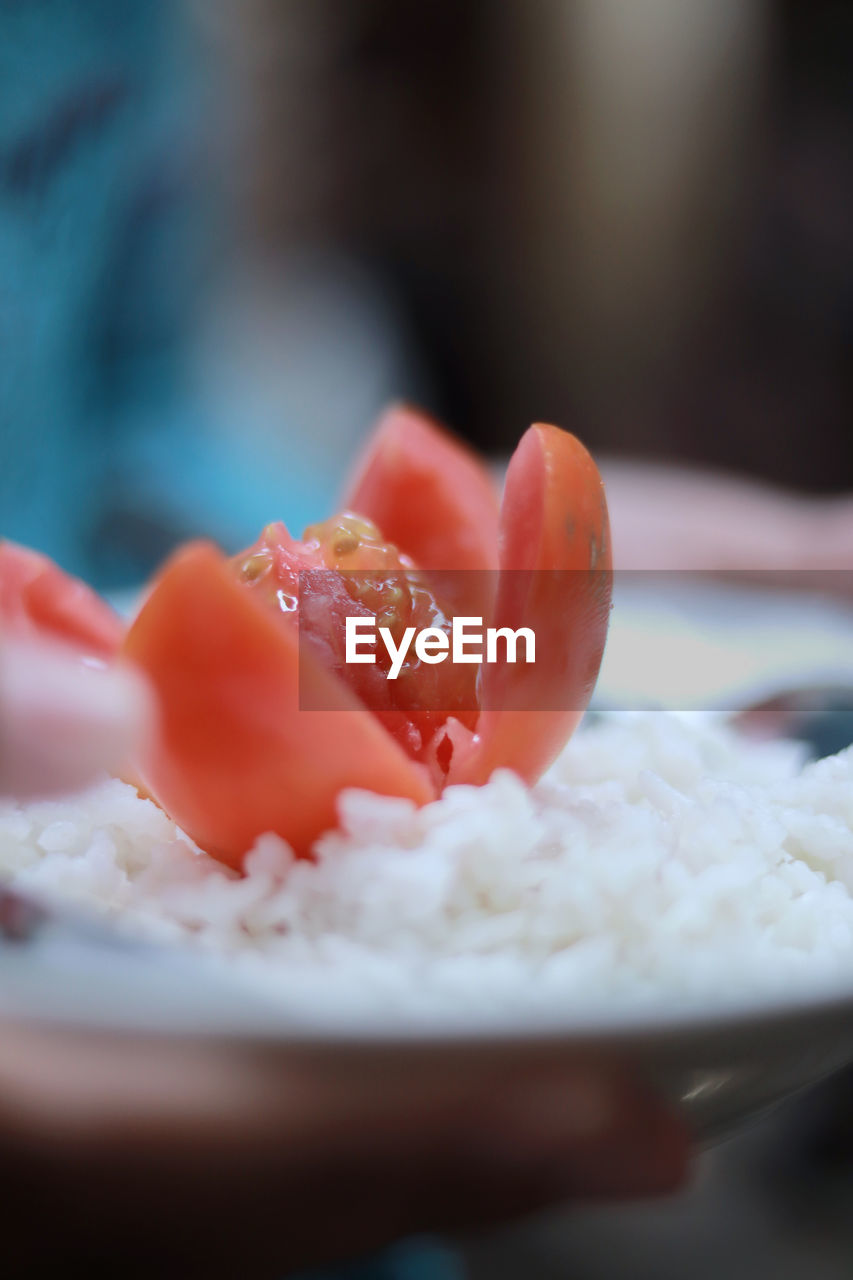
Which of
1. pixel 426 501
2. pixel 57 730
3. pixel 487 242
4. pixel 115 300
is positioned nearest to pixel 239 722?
pixel 57 730

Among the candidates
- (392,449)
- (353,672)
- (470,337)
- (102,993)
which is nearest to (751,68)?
(470,337)

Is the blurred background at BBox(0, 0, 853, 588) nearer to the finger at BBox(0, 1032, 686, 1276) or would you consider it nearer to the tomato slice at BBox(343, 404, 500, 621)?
the tomato slice at BBox(343, 404, 500, 621)

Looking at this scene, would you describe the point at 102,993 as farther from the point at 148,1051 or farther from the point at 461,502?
the point at 461,502

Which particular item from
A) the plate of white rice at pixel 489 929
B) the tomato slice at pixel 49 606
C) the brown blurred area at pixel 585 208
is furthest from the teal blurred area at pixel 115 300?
the plate of white rice at pixel 489 929

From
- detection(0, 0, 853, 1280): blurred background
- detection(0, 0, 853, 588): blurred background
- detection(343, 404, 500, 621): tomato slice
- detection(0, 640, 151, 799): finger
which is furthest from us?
detection(0, 0, 853, 588): blurred background

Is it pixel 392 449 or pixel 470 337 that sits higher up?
pixel 470 337

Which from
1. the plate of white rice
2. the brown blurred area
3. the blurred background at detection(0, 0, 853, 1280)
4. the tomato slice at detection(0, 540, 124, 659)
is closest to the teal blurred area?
the blurred background at detection(0, 0, 853, 1280)
